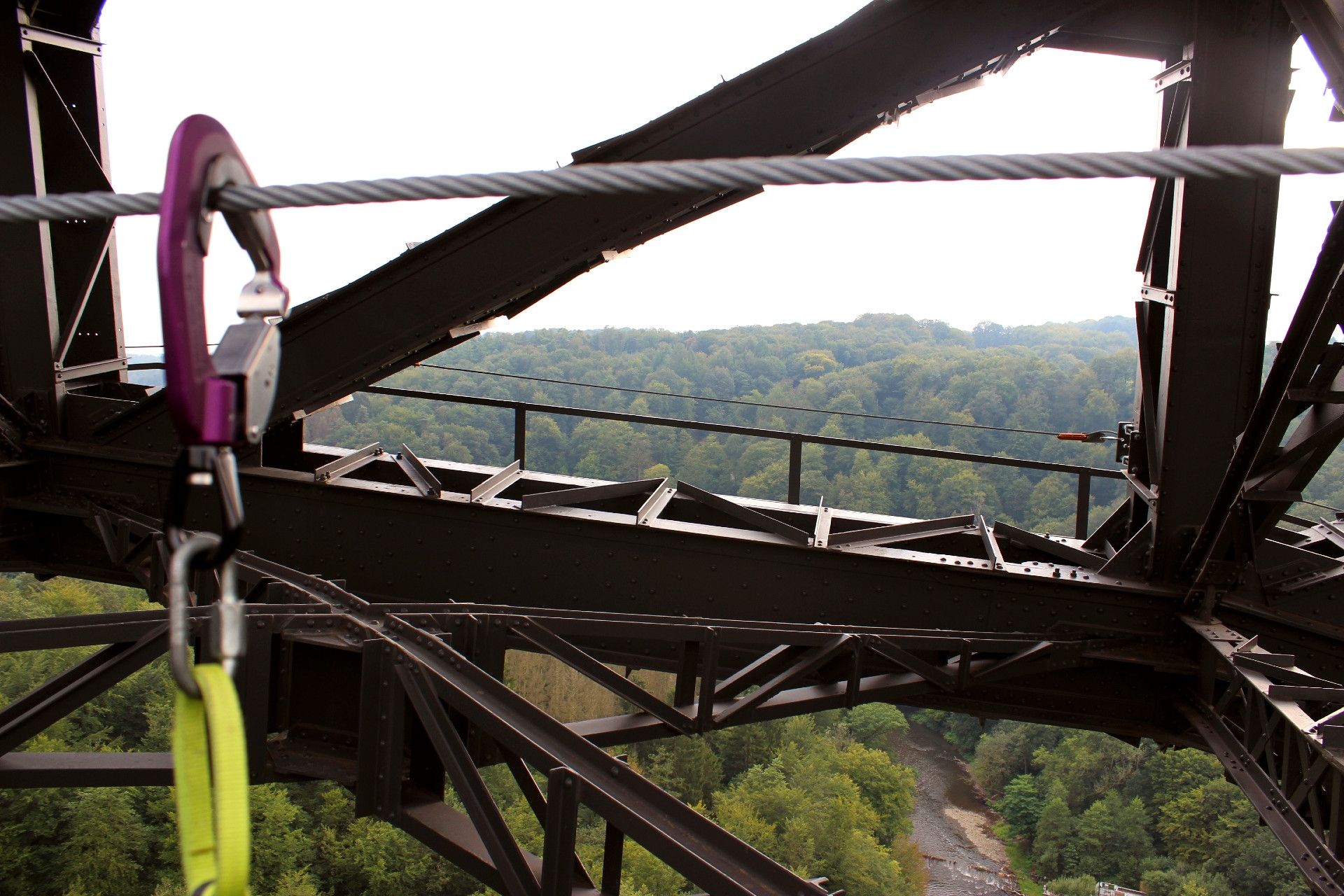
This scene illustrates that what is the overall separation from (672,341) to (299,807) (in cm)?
2778

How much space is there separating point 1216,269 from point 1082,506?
3026 mm

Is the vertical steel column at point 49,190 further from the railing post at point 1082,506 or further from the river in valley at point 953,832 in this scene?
the river in valley at point 953,832

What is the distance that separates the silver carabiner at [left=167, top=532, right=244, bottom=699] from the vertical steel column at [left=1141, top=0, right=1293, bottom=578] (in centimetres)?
609

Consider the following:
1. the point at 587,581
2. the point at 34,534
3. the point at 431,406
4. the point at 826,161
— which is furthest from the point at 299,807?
the point at 826,161

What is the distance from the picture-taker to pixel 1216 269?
5961mm

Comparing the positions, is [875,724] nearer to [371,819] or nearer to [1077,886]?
[1077,886]

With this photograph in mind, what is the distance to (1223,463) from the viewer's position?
6.16 metres

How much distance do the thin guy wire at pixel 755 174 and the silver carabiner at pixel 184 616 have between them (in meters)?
0.49

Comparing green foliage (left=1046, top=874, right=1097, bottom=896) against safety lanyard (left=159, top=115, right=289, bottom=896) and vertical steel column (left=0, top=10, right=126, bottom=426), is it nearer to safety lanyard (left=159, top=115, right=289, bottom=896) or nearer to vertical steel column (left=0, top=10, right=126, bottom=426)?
vertical steel column (left=0, top=10, right=126, bottom=426)

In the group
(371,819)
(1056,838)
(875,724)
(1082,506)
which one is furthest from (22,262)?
(875,724)

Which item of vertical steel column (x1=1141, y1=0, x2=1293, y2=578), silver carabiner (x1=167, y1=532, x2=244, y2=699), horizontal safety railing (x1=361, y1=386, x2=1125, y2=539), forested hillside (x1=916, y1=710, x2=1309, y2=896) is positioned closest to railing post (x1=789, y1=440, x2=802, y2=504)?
horizontal safety railing (x1=361, y1=386, x2=1125, y2=539)

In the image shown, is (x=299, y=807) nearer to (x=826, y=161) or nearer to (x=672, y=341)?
Result: (x=672, y=341)

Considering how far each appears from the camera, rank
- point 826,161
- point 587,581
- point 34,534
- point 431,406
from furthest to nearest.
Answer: point 431,406
point 34,534
point 587,581
point 826,161

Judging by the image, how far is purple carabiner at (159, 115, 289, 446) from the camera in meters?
1.09
